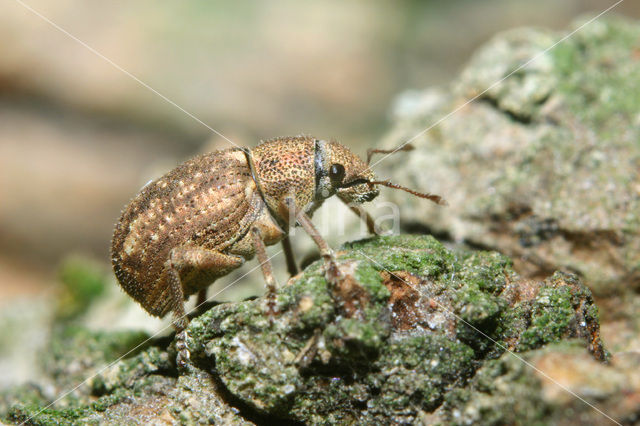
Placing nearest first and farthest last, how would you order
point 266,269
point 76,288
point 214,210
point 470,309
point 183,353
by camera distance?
point 470,309, point 183,353, point 266,269, point 214,210, point 76,288

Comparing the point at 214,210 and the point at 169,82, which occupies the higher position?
the point at 169,82

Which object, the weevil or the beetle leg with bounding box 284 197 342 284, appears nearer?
the beetle leg with bounding box 284 197 342 284

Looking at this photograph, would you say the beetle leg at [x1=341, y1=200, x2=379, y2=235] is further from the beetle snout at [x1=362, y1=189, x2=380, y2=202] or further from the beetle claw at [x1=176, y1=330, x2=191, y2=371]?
the beetle claw at [x1=176, y1=330, x2=191, y2=371]

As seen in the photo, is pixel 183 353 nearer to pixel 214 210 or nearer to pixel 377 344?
pixel 214 210

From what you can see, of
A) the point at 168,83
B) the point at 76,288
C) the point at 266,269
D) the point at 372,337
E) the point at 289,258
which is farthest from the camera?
the point at 168,83

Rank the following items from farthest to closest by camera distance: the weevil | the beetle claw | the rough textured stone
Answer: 1. the rough textured stone
2. the weevil
3. the beetle claw

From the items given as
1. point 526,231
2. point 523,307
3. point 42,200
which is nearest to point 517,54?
point 526,231

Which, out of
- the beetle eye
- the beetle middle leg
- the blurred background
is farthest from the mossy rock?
the blurred background

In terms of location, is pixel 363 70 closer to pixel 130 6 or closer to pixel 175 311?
pixel 130 6

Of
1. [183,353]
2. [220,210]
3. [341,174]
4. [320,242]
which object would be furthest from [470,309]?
[220,210]
